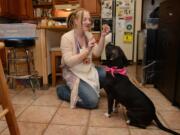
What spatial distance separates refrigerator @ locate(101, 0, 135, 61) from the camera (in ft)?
13.7

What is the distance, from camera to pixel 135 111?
1.46 metres

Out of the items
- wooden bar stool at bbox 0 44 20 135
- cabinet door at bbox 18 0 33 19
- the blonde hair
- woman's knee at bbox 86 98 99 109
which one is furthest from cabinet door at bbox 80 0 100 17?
wooden bar stool at bbox 0 44 20 135

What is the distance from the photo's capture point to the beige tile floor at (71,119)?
1415mm

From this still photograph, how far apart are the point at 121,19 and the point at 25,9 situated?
2197 millimetres

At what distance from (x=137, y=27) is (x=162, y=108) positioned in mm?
2785

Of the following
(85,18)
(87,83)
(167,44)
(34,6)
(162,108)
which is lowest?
(162,108)

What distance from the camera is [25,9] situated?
15.4 ft

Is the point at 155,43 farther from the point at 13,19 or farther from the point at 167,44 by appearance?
the point at 13,19

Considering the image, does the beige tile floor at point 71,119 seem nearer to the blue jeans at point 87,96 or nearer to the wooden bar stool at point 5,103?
the blue jeans at point 87,96

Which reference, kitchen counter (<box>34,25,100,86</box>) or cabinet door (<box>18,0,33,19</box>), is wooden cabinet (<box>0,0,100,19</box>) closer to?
cabinet door (<box>18,0,33,19</box>)

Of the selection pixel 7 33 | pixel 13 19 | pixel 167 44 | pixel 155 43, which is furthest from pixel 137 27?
pixel 7 33

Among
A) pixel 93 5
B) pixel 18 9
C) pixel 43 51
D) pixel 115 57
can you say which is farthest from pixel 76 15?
pixel 18 9

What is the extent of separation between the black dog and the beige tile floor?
72 mm

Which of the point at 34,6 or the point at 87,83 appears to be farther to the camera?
the point at 34,6
